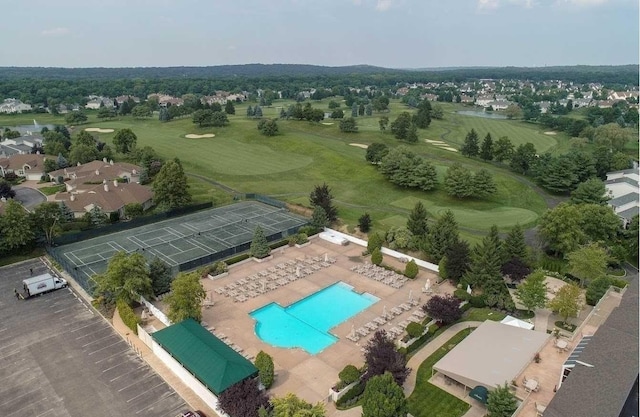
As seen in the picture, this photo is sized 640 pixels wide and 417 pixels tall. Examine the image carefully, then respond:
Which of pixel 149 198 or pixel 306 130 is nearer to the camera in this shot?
pixel 149 198

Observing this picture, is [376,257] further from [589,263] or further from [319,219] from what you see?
[589,263]

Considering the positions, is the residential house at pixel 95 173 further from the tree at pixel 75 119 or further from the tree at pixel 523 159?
the tree at pixel 523 159

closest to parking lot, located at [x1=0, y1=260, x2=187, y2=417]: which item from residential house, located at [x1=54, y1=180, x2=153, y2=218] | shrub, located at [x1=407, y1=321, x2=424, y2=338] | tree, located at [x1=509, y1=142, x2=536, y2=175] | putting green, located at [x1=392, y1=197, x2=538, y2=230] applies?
shrub, located at [x1=407, y1=321, x2=424, y2=338]

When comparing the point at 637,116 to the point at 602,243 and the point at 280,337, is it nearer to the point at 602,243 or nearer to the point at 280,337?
the point at 602,243

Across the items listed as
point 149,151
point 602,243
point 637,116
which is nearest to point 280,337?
point 602,243

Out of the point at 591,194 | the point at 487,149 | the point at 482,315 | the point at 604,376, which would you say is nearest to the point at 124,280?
the point at 482,315

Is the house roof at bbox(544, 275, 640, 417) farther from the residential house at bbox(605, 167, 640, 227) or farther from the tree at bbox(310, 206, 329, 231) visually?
the residential house at bbox(605, 167, 640, 227)
